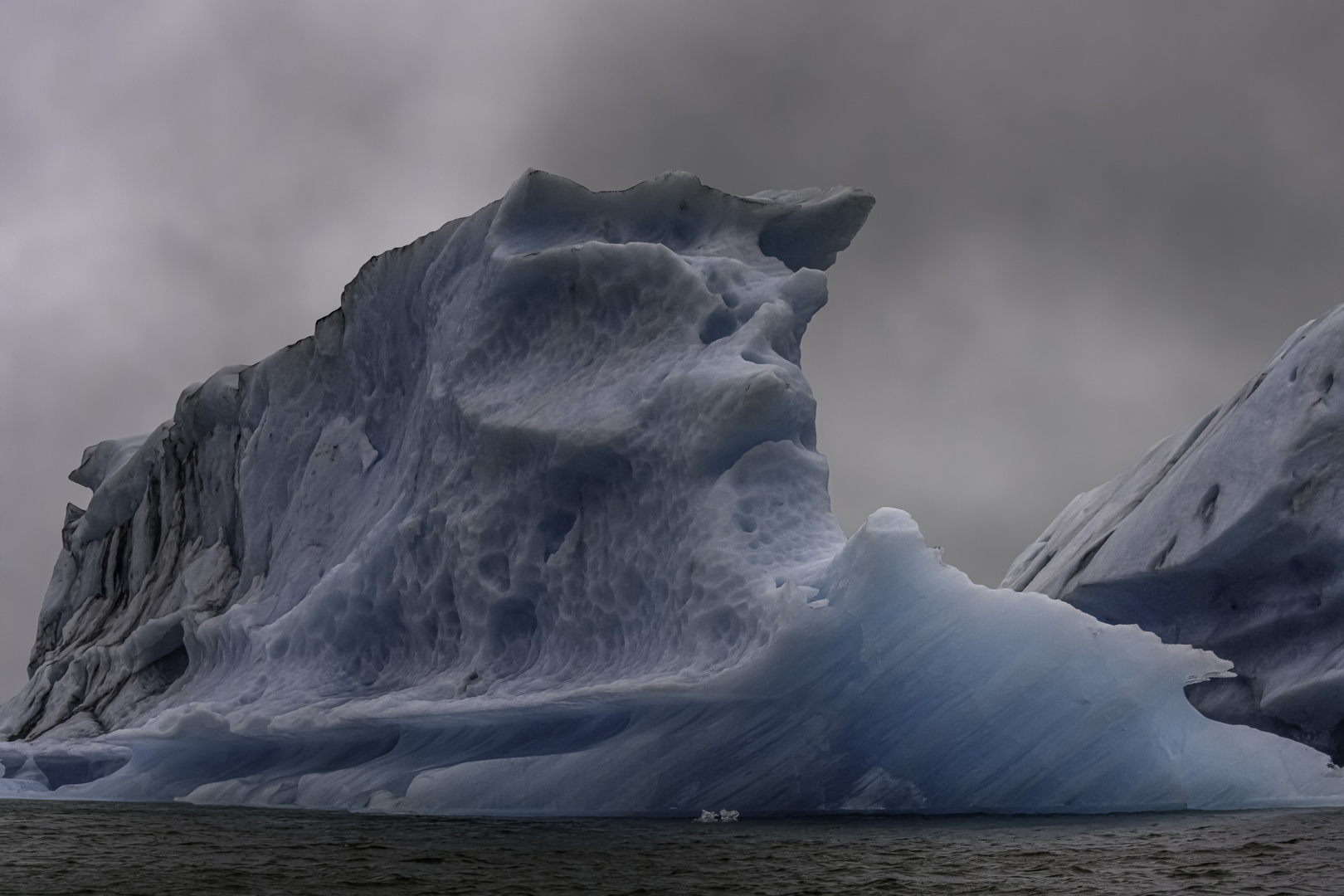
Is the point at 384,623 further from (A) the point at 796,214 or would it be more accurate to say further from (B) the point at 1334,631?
(B) the point at 1334,631

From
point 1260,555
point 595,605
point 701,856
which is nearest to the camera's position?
point 701,856

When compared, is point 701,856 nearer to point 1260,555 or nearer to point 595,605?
point 595,605

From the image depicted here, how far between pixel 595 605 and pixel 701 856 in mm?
3457

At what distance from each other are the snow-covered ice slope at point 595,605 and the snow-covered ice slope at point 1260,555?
2.08 meters

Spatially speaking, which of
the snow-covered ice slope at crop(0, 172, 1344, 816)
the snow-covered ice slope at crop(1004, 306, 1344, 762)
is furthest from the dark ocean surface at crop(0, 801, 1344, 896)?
the snow-covered ice slope at crop(1004, 306, 1344, 762)

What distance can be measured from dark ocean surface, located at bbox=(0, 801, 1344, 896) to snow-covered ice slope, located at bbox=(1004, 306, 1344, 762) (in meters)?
2.89

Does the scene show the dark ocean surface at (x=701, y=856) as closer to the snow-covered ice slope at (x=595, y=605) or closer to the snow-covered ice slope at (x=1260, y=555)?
the snow-covered ice slope at (x=595, y=605)

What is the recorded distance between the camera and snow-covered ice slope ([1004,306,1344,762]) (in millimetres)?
9281

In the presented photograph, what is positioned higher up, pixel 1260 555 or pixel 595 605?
pixel 1260 555

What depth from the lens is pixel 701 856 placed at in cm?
515

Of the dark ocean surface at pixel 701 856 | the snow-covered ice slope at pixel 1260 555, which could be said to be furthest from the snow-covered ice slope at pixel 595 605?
the snow-covered ice slope at pixel 1260 555

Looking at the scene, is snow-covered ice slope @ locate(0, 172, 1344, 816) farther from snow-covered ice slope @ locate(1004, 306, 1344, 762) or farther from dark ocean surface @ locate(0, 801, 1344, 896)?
snow-covered ice slope @ locate(1004, 306, 1344, 762)

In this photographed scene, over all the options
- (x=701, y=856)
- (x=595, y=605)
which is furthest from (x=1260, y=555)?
(x=701, y=856)

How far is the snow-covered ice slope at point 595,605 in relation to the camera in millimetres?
7086
